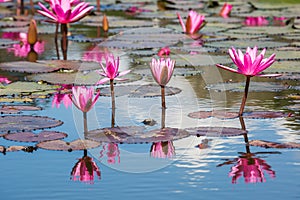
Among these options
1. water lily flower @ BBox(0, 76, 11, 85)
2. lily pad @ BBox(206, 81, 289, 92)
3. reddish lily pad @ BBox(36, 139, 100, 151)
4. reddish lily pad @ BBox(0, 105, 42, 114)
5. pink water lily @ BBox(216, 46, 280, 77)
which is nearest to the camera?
reddish lily pad @ BBox(36, 139, 100, 151)

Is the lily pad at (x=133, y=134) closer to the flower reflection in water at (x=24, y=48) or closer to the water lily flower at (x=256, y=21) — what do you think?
the flower reflection in water at (x=24, y=48)

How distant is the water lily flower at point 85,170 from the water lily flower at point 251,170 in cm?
59

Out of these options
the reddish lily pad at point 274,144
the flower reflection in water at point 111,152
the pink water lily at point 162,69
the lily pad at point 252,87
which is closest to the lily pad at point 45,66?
the lily pad at point 252,87

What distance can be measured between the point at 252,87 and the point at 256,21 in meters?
4.73

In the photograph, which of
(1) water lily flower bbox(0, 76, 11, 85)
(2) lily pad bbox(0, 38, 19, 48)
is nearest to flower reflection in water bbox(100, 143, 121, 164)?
(1) water lily flower bbox(0, 76, 11, 85)

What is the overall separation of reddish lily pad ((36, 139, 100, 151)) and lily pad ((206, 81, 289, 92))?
64.6 inches

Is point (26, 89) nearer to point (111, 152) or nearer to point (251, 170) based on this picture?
point (111, 152)

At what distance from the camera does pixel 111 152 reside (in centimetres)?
375

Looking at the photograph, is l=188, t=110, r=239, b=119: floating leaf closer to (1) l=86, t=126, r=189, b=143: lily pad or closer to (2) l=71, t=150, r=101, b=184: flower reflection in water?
(1) l=86, t=126, r=189, b=143: lily pad

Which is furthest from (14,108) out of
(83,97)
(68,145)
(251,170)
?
(251,170)

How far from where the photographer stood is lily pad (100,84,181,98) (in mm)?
5112

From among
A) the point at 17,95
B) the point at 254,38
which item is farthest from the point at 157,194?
the point at 254,38

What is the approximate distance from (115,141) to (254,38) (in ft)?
14.2

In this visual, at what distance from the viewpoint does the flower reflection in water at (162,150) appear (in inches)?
146
